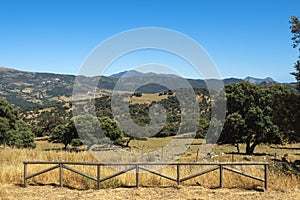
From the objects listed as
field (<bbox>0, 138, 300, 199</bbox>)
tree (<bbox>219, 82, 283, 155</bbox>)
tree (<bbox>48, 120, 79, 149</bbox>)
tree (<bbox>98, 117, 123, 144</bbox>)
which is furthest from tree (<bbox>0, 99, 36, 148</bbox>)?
field (<bbox>0, 138, 300, 199</bbox>)

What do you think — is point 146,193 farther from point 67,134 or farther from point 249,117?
point 67,134

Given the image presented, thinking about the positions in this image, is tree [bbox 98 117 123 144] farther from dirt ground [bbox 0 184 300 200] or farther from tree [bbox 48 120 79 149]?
dirt ground [bbox 0 184 300 200]

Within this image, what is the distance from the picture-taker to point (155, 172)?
10273 millimetres

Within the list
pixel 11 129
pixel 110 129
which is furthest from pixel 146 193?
pixel 110 129

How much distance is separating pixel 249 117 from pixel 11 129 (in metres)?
22.9

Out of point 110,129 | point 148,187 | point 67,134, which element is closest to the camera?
point 148,187

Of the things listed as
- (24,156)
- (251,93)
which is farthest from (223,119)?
(24,156)

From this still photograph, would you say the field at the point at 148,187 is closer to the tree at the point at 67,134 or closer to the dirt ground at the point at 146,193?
the dirt ground at the point at 146,193

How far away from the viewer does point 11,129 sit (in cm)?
3256

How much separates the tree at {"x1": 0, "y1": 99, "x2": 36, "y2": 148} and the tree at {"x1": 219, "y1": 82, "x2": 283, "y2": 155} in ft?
65.3

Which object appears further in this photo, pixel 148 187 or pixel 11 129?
pixel 11 129

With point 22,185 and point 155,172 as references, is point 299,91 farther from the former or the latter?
point 22,185

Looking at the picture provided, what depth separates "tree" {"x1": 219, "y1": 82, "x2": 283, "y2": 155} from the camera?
29828 mm

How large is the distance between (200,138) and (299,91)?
81.0ft
